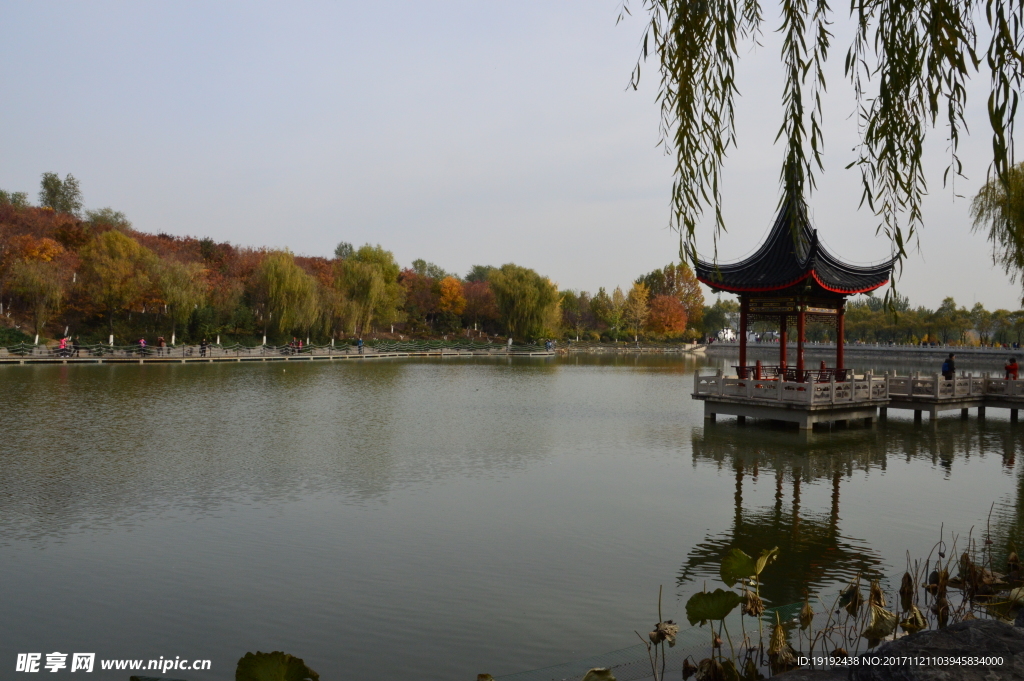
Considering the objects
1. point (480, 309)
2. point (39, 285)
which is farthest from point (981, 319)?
point (39, 285)

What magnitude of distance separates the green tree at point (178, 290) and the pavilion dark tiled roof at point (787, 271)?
28.8 meters

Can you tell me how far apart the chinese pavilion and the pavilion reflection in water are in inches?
92.5

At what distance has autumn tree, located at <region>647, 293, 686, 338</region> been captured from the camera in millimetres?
70875

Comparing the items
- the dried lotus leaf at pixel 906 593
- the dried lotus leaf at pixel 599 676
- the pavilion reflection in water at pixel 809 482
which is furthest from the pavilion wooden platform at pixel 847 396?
the dried lotus leaf at pixel 599 676

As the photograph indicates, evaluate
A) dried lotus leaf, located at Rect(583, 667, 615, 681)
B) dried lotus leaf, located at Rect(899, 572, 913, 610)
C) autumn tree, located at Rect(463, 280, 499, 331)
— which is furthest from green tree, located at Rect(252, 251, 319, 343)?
dried lotus leaf, located at Rect(583, 667, 615, 681)

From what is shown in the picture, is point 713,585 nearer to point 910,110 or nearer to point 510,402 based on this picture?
point 910,110

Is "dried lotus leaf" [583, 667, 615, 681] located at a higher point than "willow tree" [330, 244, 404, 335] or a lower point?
lower

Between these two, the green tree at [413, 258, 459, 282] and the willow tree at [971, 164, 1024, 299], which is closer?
the willow tree at [971, 164, 1024, 299]

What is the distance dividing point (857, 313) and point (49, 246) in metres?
64.0

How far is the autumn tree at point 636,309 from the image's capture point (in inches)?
2768

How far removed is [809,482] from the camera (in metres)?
10.2

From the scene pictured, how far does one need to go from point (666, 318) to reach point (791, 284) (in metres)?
56.5

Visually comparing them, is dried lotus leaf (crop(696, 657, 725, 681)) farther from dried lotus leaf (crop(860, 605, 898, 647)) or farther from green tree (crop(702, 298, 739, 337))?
green tree (crop(702, 298, 739, 337))

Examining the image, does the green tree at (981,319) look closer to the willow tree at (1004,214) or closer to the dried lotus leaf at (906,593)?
the willow tree at (1004,214)
